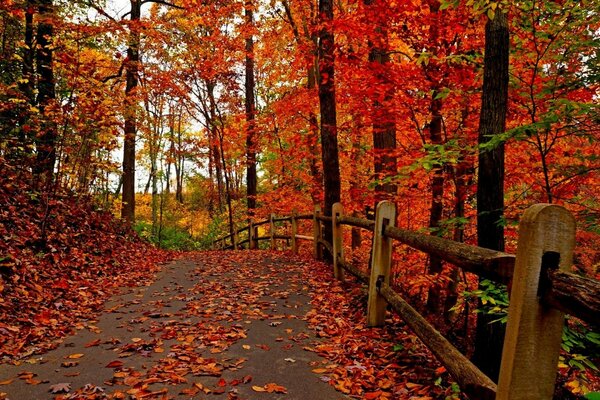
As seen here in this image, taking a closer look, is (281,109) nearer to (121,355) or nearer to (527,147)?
(527,147)

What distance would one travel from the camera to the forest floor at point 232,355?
362 centimetres

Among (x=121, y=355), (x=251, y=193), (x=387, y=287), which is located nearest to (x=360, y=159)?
(x=251, y=193)

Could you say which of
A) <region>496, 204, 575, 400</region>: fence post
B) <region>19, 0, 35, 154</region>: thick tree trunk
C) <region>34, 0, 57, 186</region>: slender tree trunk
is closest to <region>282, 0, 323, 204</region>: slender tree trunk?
<region>34, 0, 57, 186</region>: slender tree trunk

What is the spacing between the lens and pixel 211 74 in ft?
66.1

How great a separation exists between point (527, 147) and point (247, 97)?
14869 millimetres


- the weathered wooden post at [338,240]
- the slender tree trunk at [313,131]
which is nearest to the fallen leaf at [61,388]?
the weathered wooden post at [338,240]

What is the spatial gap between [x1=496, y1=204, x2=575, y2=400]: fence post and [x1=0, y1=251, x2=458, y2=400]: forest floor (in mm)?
1603

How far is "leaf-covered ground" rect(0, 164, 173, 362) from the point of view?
16.8 feet

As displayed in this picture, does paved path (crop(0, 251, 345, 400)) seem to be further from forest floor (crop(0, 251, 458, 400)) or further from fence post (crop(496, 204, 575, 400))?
fence post (crop(496, 204, 575, 400))

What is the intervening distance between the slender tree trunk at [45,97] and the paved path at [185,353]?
157 inches

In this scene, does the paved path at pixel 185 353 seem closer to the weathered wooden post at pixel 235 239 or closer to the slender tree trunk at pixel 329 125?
the slender tree trunk at pixel 329 125

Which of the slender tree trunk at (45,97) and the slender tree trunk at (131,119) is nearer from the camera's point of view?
the slender tree trunk at (45,97)

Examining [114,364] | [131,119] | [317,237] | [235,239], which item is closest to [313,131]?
[317,237]

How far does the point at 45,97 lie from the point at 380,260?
8.50 m
